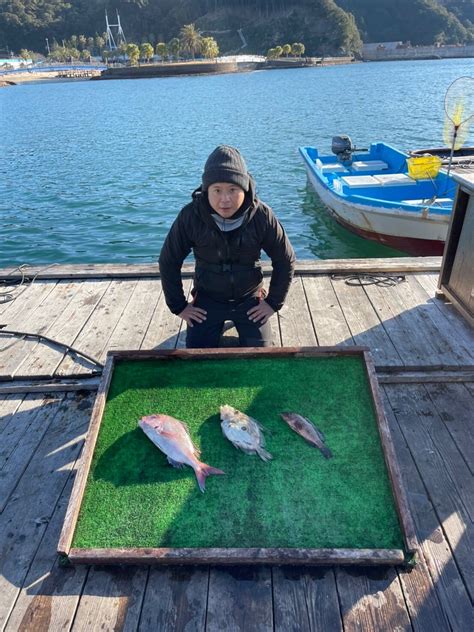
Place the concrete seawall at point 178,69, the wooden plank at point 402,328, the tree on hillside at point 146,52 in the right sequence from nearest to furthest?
the wooden plank at point 402,328
the concrete seawall at point 178,69
the tree on hillside at point 146,52

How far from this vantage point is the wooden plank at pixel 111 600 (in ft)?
6.60

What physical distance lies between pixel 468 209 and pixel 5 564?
434cm

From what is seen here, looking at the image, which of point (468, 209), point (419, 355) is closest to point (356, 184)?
point (468, 209)

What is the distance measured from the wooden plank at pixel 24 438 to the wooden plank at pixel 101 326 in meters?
0.39

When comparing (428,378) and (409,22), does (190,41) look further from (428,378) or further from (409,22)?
(428,378)

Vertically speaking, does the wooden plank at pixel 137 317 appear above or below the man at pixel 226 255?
A: below

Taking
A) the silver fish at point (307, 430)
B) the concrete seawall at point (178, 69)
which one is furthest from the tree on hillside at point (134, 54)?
the silver fish at point (307, 430)

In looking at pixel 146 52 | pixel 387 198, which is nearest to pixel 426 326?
Answer: pixel 387 198

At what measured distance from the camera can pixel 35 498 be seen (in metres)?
2.63

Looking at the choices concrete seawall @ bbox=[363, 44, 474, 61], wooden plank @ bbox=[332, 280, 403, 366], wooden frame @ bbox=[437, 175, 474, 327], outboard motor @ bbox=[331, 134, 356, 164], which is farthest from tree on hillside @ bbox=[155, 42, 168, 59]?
wooden frame @ bbox=[437, 175, 474, 327]

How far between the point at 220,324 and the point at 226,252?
0.66 metres

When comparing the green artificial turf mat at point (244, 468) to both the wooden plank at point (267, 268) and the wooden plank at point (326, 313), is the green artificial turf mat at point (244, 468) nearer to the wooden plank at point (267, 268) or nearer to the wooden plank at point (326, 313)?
the wooden plank at point (326, 313)

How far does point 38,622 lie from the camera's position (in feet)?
6.66

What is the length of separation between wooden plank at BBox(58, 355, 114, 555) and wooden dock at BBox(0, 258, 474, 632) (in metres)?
0.20
